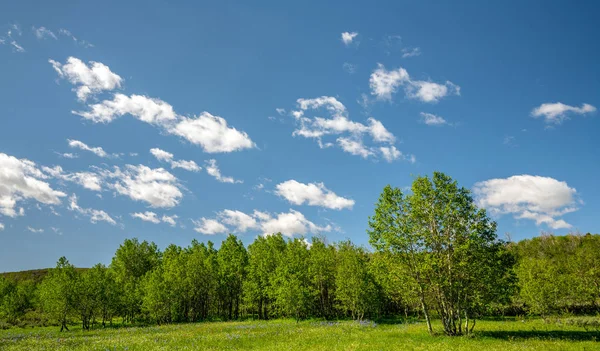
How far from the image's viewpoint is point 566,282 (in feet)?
189

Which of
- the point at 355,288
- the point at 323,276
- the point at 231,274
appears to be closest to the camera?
the point at 355,288

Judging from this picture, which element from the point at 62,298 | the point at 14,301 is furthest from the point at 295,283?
the point at 14,301

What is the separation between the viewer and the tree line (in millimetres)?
28047

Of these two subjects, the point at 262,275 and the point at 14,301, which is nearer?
the point at 262,275

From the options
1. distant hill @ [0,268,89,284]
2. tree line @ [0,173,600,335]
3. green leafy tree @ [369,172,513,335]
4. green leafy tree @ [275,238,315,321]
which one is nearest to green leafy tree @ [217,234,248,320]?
tree line @ [0,173,600,335]

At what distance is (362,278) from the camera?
58.0 metres

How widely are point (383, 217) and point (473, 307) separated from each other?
10353 millimetres

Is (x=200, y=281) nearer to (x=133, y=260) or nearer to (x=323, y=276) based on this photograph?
(x=323, y=276)

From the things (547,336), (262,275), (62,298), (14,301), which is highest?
(262,275)

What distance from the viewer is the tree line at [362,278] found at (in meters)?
28.0

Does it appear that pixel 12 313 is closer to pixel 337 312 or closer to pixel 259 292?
pixel 259 292

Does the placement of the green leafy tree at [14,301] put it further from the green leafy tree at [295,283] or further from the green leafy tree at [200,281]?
the green leafy tree at [295,283]

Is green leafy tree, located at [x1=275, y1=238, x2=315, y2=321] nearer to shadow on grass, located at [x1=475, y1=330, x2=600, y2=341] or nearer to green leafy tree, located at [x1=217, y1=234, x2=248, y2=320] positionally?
green leafy tree, located at [x1=217, y1=234, x2=248, y2=320]

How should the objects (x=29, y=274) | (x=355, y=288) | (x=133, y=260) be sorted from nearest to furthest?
(x=355, y=288)
(x=133, y=260)
(x=29, y=274)
